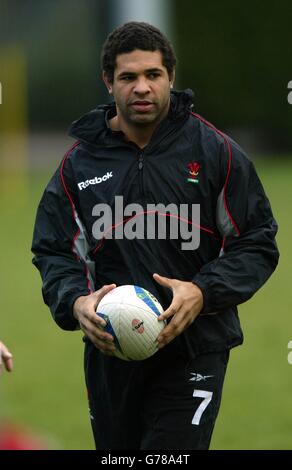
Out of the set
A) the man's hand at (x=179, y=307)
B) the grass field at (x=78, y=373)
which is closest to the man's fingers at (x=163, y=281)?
the man's hand at (x=179, y=307)

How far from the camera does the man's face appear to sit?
593cm

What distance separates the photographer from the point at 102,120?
20.5ft

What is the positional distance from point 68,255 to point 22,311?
32.5 ft

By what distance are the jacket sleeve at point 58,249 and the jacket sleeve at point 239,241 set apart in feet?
2.08

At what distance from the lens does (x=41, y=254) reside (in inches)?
243

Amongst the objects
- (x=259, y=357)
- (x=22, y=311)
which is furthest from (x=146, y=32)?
(x=22, y=311)

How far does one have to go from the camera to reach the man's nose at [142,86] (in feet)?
19.3

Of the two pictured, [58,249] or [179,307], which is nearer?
[179,307]

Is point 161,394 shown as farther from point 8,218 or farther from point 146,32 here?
point 8,218

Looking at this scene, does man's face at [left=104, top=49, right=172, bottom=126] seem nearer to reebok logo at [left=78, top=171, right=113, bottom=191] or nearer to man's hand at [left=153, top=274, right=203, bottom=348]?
reebok logo at [left=78, top=171, right=113, bottom=191]

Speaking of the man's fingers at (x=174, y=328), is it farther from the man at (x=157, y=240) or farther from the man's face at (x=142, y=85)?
the man's face at (x=142, y=85)

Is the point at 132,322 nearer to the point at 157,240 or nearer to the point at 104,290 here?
the point at 104,290

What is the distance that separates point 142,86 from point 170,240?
762mm

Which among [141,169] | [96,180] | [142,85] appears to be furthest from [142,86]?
[96,180]
